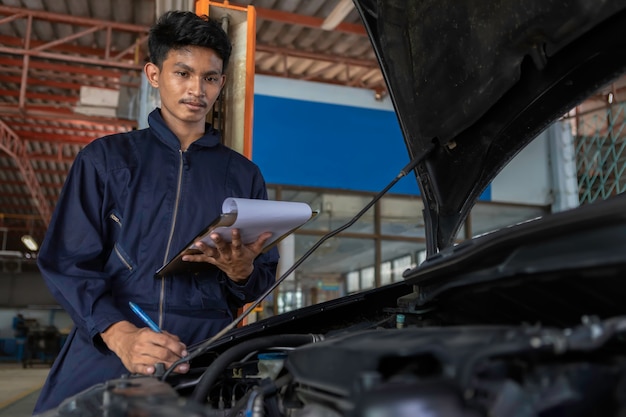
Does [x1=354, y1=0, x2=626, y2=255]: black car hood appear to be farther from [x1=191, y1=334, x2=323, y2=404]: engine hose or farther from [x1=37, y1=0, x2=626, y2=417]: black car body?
[x1=191, y1=334, x2=323, y2=404]: engine hose

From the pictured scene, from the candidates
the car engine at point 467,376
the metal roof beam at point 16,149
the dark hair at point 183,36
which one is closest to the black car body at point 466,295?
the car engine at point 467,376

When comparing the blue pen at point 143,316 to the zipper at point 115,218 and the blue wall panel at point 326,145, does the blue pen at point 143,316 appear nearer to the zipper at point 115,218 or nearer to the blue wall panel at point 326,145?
the zipper at point 115,218

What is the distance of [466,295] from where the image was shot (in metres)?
0.82

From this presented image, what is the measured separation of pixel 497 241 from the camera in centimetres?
70

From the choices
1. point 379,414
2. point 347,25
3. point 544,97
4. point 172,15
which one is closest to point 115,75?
point 347,25

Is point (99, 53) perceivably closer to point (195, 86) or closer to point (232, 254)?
point (195, 86)

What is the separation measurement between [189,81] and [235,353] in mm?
718

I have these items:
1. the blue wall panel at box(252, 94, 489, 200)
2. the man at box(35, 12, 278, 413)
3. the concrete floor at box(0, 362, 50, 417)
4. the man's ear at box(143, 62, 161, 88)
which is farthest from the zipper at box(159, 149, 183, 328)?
the blue wall panel at box(252, 94, 489, 200)

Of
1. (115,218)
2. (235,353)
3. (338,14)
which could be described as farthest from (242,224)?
(338,14)

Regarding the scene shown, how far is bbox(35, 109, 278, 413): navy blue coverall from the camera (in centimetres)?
117

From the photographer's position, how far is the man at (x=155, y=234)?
1.15m

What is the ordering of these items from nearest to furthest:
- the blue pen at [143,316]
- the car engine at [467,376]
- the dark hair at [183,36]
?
the car engine at [467,376] < the blue pen at [143,316] < the dark hair at [183,36]

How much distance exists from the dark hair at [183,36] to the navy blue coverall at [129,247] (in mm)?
172

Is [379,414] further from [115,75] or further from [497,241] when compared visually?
[115,75]
